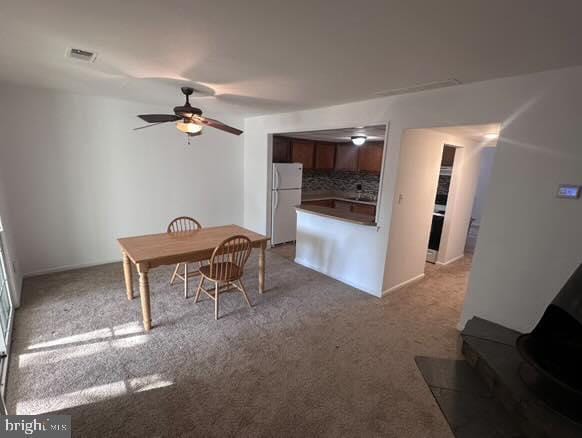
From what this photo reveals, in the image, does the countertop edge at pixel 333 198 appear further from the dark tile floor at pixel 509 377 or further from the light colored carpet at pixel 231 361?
the dark tile floor at pixel 509 377

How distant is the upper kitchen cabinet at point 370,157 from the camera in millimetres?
5785

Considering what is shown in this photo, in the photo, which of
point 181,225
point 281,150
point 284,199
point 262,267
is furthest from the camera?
point 281,150

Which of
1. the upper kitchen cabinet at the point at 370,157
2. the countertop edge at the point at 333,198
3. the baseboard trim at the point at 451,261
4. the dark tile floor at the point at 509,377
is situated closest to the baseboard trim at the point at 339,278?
the dark tile floor at the point at 509,377

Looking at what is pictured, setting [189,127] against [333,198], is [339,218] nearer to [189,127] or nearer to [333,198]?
[189,127]

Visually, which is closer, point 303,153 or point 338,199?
point 303,153

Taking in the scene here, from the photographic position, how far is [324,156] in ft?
19.3

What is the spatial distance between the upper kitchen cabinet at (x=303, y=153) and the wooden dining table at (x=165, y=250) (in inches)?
101

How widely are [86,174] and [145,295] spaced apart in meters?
2.25

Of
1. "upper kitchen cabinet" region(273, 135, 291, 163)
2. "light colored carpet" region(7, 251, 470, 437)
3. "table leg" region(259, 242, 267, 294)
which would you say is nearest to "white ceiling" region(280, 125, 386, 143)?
"upper kitchen cabinet" region(273, 135, 291, 163)

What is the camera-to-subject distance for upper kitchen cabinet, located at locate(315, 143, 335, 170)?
577 cm

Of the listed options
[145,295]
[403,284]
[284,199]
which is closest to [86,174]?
[145,295]

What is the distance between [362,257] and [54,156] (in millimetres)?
4066

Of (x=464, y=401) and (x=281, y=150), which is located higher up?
(x=281, y=150)

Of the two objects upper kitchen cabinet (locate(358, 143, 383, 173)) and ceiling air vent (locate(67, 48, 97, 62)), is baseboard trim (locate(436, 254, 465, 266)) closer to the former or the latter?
upper kitchen cabinet (locate(358, 143, 383, 173))
